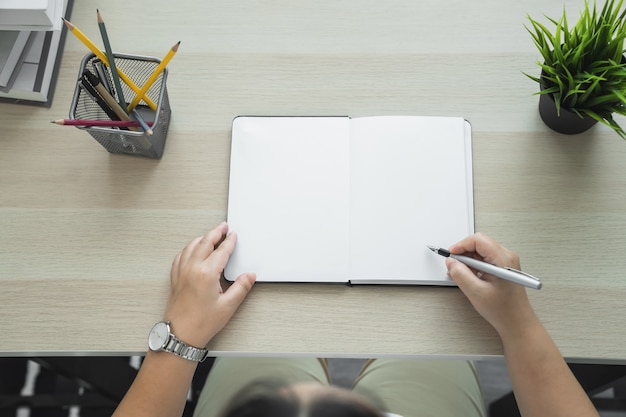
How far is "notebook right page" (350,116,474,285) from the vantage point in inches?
27.4

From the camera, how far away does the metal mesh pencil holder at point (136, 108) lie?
678 mm

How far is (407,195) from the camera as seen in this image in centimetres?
72

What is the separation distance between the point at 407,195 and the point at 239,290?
0.26 metres

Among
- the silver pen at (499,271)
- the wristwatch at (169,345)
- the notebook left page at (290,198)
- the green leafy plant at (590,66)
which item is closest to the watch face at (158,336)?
the wristwatch at (169,345)

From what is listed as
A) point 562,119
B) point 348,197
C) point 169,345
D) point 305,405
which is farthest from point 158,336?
point 562,119

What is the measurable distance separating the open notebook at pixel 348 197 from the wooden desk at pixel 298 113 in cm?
2

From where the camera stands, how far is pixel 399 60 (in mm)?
792

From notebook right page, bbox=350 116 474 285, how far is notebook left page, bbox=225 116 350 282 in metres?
0.02

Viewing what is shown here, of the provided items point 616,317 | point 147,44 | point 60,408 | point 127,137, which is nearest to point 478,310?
point 616,317

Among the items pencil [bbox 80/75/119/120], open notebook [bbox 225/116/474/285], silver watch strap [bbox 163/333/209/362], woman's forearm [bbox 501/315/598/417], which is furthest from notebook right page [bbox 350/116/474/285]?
pencil [bbox 80/75/119/120]

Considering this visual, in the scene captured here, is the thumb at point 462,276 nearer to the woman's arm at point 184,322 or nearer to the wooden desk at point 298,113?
the wooden desk at point 298,113

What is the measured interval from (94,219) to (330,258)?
336 millimetres

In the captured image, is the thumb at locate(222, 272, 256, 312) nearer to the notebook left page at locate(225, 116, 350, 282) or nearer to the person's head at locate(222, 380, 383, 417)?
the notebook left page at locate(225, 116, 350, 282)

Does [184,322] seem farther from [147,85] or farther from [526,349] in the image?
[526,349]
